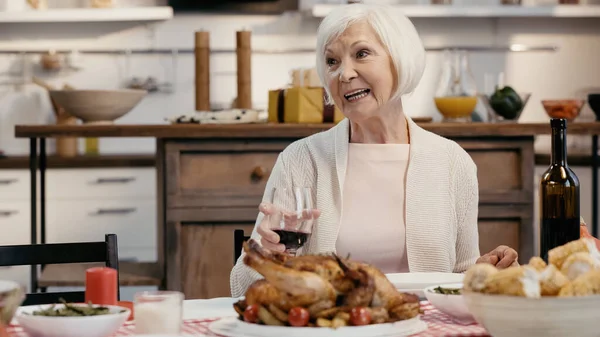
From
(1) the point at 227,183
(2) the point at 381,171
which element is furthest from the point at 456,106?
(2) the point at 381,171

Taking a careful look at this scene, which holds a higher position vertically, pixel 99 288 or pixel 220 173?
pixel 220 173

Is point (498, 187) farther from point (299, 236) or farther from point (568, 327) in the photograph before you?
point (568, 327)

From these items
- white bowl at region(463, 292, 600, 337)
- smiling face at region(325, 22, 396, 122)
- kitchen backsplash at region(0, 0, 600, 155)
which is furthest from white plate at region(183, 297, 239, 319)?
kitchen backsplash at region(0, 0, 600, 155)

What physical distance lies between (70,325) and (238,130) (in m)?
2.12

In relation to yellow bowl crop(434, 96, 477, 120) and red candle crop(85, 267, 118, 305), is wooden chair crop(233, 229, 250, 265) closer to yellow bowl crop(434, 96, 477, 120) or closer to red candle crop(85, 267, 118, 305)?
red candle crop(85, 267, 118, 305)

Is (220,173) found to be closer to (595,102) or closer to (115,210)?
(115,210)

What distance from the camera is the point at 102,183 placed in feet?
15.7

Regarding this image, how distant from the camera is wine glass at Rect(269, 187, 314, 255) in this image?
1.49 m

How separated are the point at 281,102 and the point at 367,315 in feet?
7.45

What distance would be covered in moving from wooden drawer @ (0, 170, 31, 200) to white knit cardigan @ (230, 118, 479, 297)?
2.73m

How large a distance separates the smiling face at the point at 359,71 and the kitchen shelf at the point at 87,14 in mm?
2863

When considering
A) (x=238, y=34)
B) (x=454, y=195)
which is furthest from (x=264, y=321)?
(x=238, y=34)

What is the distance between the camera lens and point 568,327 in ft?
3.69

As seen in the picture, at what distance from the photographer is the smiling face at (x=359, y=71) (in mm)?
2162
